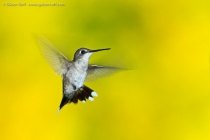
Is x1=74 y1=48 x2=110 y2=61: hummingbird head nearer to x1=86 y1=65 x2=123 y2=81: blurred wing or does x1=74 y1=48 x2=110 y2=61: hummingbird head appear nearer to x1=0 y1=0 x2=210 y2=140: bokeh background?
x1=86 y1=65 x2=123 y2=81: blurred wing

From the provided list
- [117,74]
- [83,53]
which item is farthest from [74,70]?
[117,74]

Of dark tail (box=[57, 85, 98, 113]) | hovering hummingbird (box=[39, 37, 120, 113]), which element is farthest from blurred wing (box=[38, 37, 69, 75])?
dark tail (box=[57, 85, 98, 113])

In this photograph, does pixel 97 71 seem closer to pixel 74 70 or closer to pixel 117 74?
pixel 74 70

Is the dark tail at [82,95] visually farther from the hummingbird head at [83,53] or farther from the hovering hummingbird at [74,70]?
the hummingbird head at [83,53]

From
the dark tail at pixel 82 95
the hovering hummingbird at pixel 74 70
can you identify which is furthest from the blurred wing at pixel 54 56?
the dark tail at pixel 82 95

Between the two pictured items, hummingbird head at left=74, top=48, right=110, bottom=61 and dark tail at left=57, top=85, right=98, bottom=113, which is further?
dark tail at left=57, top=85, right=98, bottom=113

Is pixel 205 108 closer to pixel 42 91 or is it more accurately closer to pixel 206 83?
pixel 206 83
